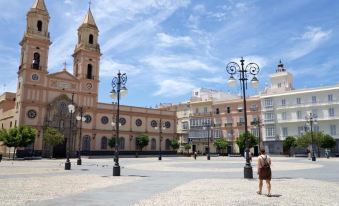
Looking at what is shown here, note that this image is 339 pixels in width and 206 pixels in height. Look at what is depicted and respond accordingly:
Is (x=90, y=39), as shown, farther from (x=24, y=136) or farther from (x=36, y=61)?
(x=24, y=136)

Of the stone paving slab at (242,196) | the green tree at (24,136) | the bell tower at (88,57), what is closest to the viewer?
the stone paving slab at (242,196)

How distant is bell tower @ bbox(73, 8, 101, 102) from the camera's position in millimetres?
59188

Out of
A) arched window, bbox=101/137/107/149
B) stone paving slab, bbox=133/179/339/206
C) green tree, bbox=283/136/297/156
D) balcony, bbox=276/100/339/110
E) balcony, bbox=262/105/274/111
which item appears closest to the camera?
stone paving slab, bbox=133/179/339/206

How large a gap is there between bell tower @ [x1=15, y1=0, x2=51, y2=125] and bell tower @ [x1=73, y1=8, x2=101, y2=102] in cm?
675

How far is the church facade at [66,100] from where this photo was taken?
170 ft

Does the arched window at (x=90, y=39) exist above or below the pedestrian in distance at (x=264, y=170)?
above

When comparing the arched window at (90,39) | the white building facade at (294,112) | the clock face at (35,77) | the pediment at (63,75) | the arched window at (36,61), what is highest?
the arched window at (90,39)

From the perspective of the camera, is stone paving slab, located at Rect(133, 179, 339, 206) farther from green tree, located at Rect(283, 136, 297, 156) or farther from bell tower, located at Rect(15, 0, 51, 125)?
green tree, located at Rect(283, 136, 297, 156)

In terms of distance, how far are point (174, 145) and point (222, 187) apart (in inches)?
2237

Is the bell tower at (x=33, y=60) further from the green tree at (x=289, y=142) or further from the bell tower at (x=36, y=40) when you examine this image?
the green tree at (x=289, y=142)

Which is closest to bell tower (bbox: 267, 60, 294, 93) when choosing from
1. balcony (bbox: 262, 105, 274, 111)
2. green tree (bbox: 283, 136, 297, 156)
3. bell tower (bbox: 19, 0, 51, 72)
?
balcony (bbox: 262, 105, 274, 111)

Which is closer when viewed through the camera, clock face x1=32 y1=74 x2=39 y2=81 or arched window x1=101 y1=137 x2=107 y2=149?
clock face x1=32 y1=74 x2=39 y2=81

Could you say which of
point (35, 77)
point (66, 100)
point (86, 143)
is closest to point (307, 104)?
point (86, 143)

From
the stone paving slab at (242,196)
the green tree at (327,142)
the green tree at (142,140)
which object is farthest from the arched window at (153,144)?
the stone paving slab at (242,196)
